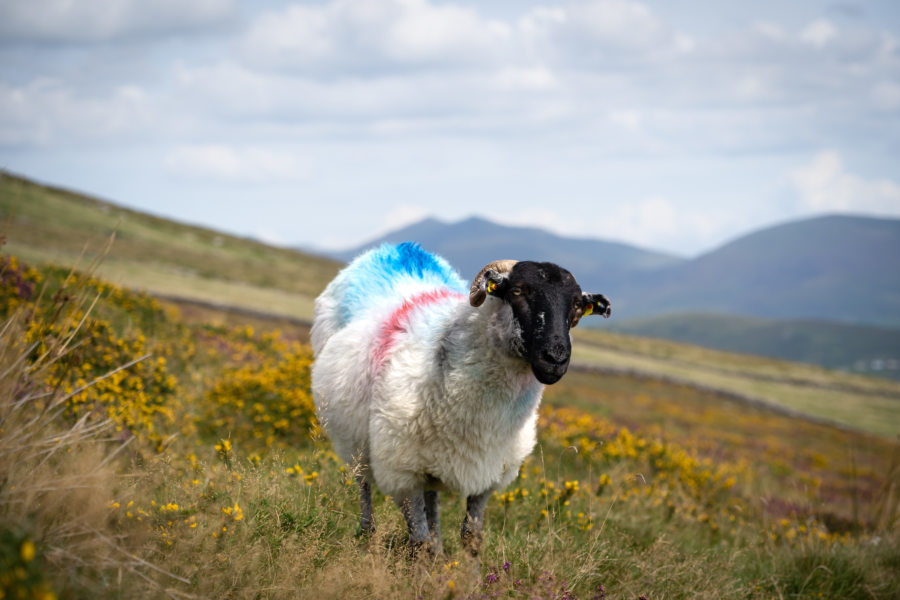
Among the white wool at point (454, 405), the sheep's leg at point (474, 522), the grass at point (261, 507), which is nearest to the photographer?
the grass at point (261, 507)

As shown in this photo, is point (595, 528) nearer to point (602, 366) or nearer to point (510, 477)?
point (510, 477)

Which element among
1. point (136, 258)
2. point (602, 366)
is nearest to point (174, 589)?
point (602, 366)

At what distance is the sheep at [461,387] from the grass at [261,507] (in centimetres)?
36

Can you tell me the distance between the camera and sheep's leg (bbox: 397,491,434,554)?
5324 mm

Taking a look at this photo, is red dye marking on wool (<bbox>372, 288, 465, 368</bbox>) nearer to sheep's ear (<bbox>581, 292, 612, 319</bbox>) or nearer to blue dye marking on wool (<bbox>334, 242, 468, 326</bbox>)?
blue dye marking on wool (<bbox>334, 242, 468, 326</bbox>)

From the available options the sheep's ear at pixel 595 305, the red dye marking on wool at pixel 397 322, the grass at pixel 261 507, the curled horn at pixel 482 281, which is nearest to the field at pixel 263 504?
the grass at pixel 261 507

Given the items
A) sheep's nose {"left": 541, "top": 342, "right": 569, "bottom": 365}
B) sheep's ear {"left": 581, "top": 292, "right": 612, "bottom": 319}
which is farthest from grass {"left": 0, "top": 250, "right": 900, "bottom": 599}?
sheep's ear {"left": 581, "top": 292, "right": 612, "bottom": 319}

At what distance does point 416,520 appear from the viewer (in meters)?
5.37

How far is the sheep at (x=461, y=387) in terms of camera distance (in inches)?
202

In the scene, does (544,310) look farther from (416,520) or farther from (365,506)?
(365,506)

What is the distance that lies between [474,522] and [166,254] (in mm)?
53585

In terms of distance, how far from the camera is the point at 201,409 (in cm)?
1003

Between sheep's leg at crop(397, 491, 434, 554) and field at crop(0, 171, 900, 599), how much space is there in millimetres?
219

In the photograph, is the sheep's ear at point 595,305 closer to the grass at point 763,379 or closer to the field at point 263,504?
the field at point 263,504
